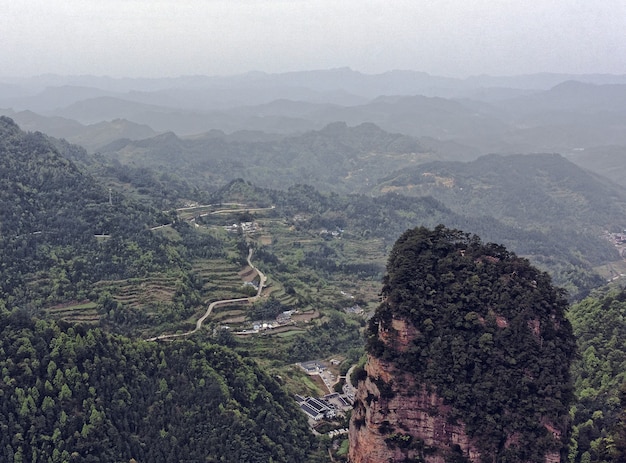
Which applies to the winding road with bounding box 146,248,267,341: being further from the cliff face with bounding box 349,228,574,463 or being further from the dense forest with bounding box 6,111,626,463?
the cliff face with bounding box 349,228,574,463

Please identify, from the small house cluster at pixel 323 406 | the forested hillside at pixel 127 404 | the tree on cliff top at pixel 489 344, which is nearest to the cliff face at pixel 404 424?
the tree on cliff top at pixel 489 344

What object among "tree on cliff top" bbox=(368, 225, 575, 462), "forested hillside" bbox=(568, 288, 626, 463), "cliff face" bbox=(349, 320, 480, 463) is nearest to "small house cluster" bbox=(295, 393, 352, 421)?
"cliff face" bbox=(349, 320, 480, 463)

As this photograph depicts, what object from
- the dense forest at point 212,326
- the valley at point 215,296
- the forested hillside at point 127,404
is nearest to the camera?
the dense forest at point 212,326

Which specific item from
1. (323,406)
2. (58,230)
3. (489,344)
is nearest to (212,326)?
(323,406)

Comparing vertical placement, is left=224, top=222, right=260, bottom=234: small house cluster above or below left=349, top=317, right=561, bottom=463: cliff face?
below

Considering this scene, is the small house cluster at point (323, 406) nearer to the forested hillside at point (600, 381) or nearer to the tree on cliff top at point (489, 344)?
the tree on cliff top at point (489, 344)

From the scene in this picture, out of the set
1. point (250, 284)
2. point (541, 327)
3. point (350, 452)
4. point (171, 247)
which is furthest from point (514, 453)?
point (171, 247)

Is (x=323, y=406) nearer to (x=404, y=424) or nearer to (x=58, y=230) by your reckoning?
(x=404, y=424)

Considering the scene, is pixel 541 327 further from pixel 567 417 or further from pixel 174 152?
pixel 174 152
